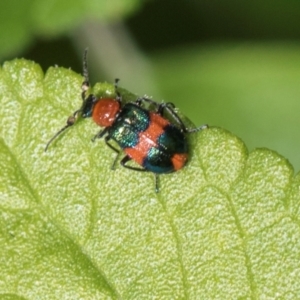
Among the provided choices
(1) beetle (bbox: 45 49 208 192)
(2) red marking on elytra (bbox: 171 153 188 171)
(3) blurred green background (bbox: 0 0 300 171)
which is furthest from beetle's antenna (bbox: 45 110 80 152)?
(3) blurred green background (bbox: 0 0 300 171)

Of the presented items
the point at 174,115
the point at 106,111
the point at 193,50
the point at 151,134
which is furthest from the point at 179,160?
the point at 193,50

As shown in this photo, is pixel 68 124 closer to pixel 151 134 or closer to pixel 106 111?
pixel 106 111

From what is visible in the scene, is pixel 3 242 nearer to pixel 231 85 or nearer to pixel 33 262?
pixel 33 262

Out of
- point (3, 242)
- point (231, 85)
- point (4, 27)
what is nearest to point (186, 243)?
point (3, 242)

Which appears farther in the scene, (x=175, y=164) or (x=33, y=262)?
(x=175, y=164)

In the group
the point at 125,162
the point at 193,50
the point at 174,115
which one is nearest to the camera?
the point at 125,162

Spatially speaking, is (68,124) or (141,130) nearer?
(68,124)

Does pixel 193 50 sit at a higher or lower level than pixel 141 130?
higher

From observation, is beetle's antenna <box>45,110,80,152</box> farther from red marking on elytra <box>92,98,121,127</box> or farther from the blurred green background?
the blurred green background
